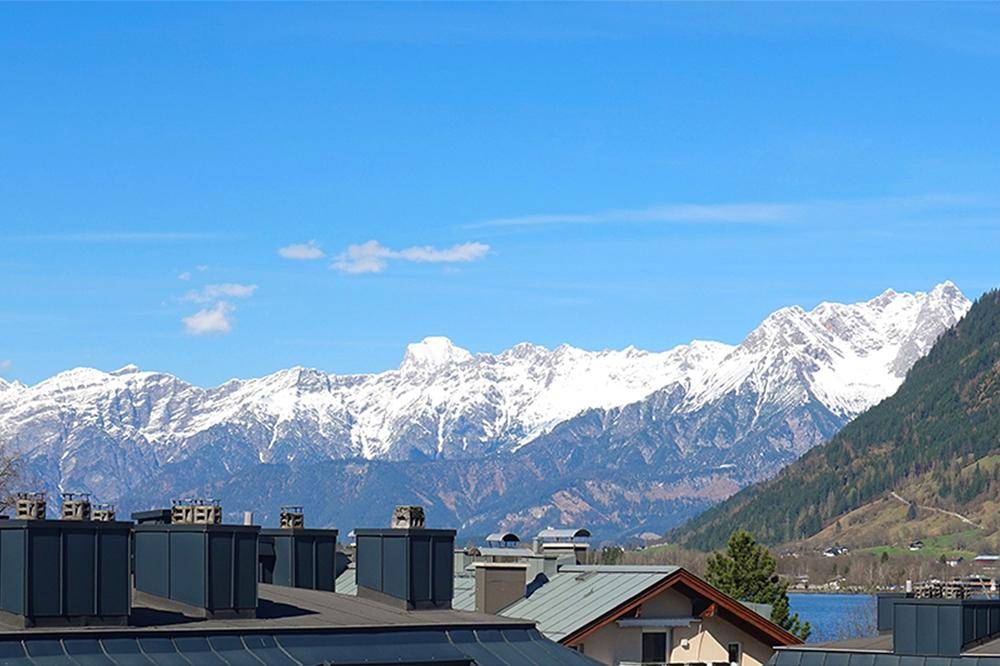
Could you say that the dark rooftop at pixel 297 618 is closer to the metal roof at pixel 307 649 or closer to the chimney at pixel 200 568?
the metal roof at pixel 307 649

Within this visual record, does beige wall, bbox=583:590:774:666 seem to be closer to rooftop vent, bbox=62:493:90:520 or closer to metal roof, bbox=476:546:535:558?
metal roof, bbox=476:546:535:558

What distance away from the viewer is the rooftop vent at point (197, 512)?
58844 millimetres

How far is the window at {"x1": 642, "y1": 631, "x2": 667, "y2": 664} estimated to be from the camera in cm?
8388

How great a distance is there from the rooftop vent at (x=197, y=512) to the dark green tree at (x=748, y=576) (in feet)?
269

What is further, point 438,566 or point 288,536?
point 288,536

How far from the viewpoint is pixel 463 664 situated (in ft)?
194

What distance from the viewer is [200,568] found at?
56.1 meters

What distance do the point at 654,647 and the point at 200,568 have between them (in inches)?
1285

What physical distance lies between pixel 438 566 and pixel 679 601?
2184 cm

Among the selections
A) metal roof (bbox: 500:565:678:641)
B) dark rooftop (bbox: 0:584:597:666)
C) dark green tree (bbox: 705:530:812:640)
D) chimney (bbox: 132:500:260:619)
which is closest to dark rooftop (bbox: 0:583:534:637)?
dark rooftop (bbox: 0:584:597:666)

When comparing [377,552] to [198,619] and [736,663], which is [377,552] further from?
[736,663]

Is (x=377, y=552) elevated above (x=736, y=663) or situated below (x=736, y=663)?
above

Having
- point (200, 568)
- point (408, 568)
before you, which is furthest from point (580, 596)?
point (200, 568)

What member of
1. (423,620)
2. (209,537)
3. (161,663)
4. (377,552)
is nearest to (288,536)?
(377,552)
